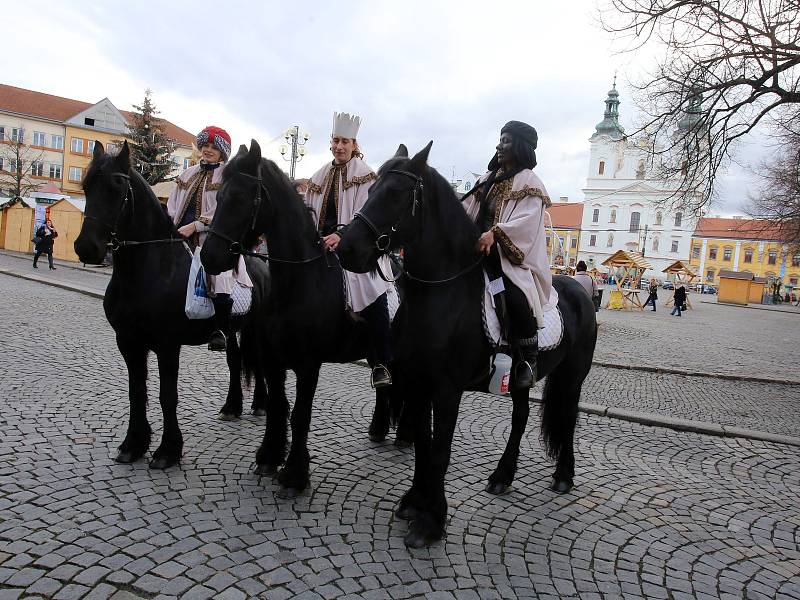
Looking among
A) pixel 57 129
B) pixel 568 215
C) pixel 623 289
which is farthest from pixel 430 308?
pixel 568 215

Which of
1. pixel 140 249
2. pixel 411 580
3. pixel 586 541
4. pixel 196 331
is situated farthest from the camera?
pixel 196 331

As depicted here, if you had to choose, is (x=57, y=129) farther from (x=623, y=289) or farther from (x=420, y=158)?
(x=420, y=158)

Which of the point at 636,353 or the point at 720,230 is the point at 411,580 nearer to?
the point at 636,353

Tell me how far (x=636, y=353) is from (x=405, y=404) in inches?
386

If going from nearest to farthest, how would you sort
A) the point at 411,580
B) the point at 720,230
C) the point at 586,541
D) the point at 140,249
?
the point at 411,580 → the point at 586,541 → the point at 140,249 → the point at 720,230

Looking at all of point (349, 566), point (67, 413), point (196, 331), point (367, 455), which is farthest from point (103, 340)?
point (349, 566)

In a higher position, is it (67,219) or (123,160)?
(67,219)

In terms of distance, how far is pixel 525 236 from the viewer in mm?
3758

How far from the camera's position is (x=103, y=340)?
31.3 ft

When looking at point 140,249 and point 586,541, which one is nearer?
point 586,541

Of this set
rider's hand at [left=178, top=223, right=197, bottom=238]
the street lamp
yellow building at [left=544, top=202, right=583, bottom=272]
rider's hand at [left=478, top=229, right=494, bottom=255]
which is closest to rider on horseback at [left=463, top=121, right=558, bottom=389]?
rider's hand at [left=478, top=229, right=494, bottom=255]

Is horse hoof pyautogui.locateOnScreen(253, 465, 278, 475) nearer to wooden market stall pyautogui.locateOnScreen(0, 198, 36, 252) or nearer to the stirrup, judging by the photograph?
the stirrup

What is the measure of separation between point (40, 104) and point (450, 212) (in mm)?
80263

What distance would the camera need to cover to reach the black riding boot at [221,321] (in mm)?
4625
